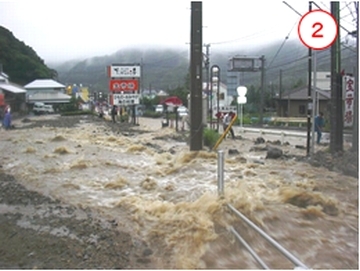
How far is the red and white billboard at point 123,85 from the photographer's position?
26570 mm

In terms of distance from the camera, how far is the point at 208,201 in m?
6.31

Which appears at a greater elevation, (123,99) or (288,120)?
(123,99)

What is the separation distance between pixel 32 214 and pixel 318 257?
3.96 m

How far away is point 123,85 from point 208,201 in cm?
2131

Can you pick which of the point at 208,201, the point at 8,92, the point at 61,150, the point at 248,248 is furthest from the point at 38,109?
the point at 248,248

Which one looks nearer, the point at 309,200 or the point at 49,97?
the point at 309,200

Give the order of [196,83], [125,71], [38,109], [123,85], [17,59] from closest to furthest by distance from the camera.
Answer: [196,83] < [17,59] < [123,85] < [125,71] < [38,109]

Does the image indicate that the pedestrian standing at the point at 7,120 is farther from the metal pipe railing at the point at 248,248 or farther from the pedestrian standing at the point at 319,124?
the metal pipe railing at the point at 248,248

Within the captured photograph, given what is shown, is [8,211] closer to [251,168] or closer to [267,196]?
[267,196]

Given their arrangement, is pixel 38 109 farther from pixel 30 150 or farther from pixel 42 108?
pixel 30 150

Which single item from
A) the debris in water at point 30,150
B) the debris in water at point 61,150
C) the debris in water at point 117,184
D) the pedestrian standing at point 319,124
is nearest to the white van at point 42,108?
the debris in water at point 30,150

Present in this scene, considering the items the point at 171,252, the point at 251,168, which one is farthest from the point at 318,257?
the point at 251,168

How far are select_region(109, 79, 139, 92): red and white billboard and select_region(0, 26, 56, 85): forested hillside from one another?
5.75 metres

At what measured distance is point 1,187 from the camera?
836cm
